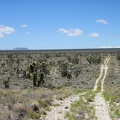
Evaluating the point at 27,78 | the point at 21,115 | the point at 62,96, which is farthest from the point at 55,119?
the point at 27,78

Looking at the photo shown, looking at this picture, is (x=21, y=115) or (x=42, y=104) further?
(x=42, y=104)

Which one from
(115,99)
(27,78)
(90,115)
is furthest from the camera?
(27,78)

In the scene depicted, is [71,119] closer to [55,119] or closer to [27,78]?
[55,119]

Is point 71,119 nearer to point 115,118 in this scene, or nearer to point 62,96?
point 115,118

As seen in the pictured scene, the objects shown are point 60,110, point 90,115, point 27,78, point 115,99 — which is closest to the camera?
point 90,115

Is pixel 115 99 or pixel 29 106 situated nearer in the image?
pixel 29 106

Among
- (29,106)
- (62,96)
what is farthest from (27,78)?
(29,106)

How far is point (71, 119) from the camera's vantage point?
13.3 meters

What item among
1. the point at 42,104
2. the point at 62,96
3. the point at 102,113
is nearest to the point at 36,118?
the point at 42,104

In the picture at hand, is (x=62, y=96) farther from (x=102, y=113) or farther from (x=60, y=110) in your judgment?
(x=102, y=113)

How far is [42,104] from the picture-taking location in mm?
16469

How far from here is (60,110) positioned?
15.8 meters

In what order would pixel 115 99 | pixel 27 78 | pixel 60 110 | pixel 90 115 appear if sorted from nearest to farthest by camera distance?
pixel 90 115
pixel 60 110
pixel 115 99
pixel 27 78

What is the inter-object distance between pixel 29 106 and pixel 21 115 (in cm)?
146
